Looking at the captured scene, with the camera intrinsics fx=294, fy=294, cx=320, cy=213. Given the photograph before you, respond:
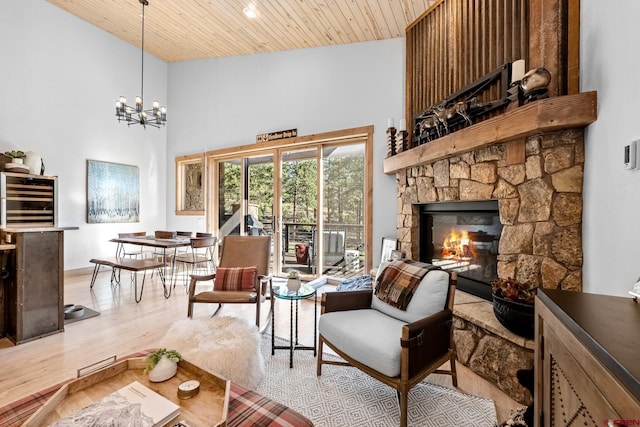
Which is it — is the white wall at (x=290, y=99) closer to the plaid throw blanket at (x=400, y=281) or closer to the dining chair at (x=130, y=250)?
the dining chair at (x=130, y=250)

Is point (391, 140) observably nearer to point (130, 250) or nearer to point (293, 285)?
point (293, 285)

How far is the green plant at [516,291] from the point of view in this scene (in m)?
1.79

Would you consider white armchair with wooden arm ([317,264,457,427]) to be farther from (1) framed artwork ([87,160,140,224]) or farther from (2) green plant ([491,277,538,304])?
(1) framed artwork ([87,160,140,224])

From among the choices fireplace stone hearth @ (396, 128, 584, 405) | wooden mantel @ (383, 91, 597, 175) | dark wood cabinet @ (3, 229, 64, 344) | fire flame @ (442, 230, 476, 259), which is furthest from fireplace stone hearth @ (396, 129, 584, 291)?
dark wood cabinet @ (3, 229, 64, 344)

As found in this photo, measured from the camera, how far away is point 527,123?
6.07 ft

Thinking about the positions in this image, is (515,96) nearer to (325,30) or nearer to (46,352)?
(325,30)

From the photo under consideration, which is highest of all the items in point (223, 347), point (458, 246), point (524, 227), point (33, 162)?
point (33, 162)

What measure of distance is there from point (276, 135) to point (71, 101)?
138 inches

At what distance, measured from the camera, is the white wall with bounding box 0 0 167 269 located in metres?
4.36

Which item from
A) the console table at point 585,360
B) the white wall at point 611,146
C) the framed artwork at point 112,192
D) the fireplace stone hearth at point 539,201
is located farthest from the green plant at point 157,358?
the framed artwork at point 112,192

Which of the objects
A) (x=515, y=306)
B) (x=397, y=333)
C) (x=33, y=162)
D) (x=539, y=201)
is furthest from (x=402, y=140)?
(x=33, y=162)

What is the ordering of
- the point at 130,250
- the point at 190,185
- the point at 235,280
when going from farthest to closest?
the point at 190,185 < the point at 130,250 < the point at 235,280

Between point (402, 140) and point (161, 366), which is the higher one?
point (402, 140)

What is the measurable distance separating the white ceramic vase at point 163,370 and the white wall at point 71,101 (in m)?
4.96
